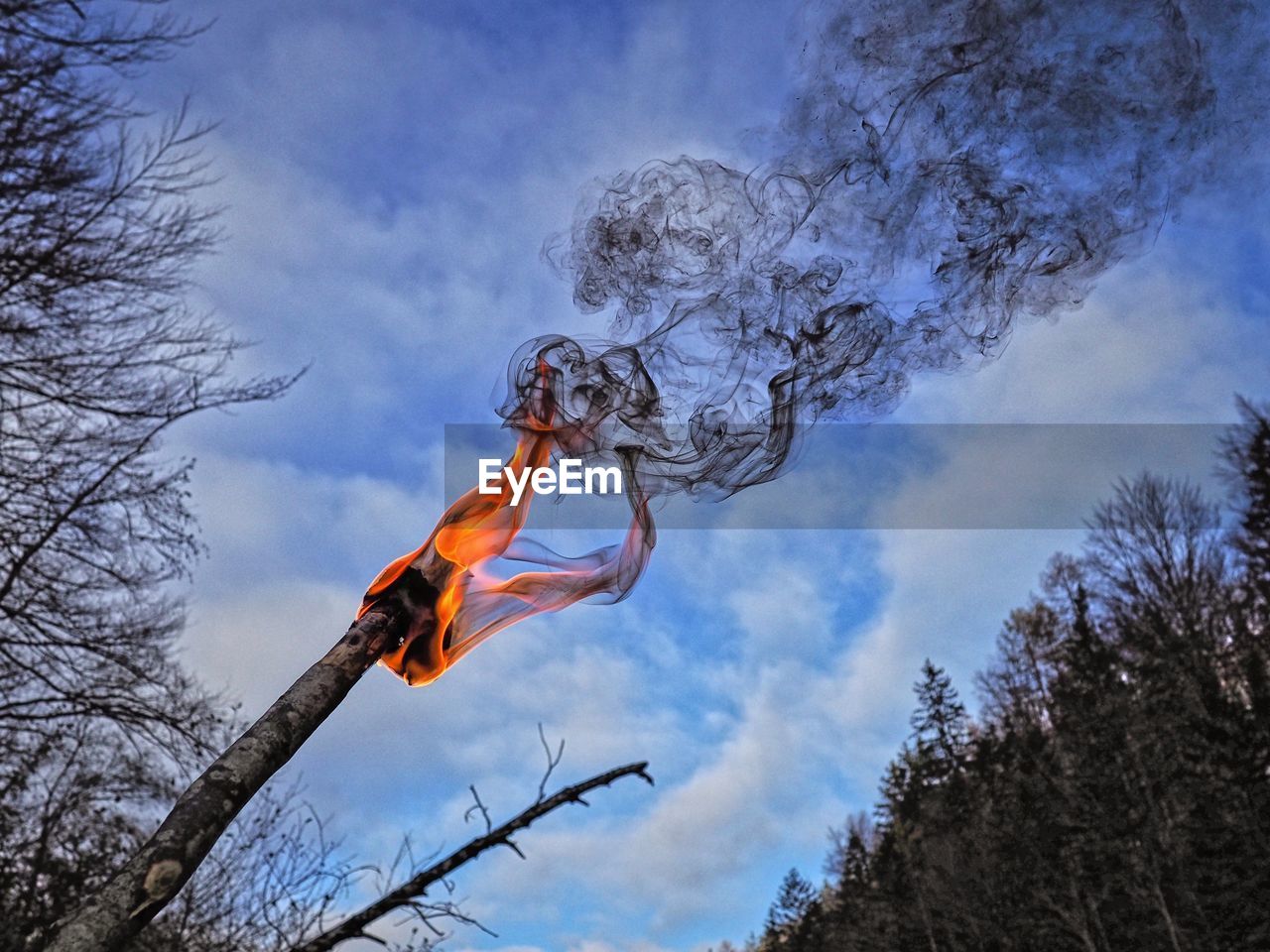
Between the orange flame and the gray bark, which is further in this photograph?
the orange flame

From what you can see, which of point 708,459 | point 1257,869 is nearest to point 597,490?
point 708,459

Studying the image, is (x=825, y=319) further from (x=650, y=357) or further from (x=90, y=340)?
(x=90, y=340)

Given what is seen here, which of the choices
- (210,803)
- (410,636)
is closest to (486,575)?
(410,636)

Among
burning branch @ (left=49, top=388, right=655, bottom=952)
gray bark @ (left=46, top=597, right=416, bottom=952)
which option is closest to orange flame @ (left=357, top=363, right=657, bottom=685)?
burning branch @ (left=49, top=388, right=655, bottom=952)

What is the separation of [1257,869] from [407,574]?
86.6ft

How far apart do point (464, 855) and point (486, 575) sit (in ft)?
4.16

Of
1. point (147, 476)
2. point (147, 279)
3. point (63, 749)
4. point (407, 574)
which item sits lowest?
point (407, 574)

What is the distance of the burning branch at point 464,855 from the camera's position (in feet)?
11.3

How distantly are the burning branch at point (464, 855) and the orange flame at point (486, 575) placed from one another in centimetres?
76

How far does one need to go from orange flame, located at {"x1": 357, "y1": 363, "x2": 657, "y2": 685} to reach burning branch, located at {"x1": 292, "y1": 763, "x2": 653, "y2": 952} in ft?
2.49

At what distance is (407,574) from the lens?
3.09 metres

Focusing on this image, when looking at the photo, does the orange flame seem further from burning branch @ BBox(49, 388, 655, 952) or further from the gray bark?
the gray bark

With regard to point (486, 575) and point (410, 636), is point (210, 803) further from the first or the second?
point (486, 575)

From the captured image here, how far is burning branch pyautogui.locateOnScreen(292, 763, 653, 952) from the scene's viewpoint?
3.44 meters
